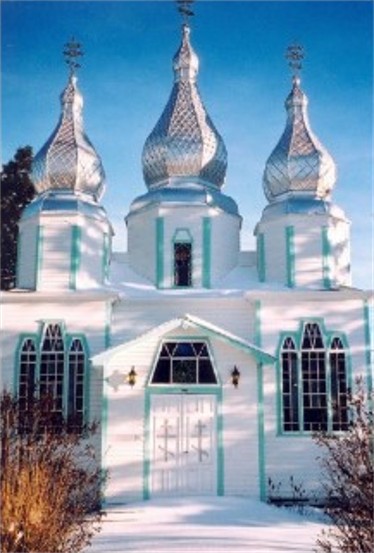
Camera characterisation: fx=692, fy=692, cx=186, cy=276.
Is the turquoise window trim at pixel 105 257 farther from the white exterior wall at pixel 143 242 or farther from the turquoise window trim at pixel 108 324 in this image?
the turquoise window trim at pixel 108 324

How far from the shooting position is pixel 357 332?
16.3 metres

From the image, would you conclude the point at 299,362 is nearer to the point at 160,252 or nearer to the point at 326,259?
the point at 326,259

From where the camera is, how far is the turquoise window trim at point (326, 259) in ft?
56.9

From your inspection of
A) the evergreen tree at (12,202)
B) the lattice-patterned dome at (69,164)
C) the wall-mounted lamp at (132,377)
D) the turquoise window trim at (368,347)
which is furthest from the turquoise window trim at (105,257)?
the evergreen tree at (12,202)

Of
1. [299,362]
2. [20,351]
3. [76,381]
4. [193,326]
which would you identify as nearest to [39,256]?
[20,351]

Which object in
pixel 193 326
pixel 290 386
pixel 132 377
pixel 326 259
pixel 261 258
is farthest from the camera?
pixel 261 258

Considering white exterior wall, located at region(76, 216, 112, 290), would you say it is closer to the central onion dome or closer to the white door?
the central onion dome

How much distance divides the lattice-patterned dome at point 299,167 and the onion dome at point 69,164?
4.70 m

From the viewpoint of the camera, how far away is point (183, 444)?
1522 centimetres

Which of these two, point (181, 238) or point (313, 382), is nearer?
point (313, 382)

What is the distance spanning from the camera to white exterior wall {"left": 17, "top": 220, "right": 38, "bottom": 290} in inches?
682

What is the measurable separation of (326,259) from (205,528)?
8.21 metres

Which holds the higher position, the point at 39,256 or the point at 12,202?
the point at 12,202

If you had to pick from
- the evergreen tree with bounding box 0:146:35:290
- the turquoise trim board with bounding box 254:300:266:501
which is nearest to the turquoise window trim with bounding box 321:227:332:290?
the turquoise trim board with bounding box 254:300:266:501
